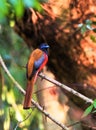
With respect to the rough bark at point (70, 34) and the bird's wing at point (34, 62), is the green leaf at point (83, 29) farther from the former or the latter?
the bird's wing at point (34, 62)

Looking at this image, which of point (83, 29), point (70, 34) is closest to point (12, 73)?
point (70, 34)

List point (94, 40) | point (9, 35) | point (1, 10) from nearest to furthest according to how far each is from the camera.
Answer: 1. point (1, 10)
2. point (94, 40)
3. point (9, 35)

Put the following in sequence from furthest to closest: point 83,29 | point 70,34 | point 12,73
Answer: point 12,73 → point 70,34 → point 83,29

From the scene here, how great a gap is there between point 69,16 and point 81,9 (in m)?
0.08

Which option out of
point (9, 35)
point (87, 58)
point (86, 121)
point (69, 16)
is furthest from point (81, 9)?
point (9, 35)

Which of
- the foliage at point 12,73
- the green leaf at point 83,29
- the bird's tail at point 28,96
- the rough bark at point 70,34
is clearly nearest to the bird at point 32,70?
the bird's tail at point 28,96

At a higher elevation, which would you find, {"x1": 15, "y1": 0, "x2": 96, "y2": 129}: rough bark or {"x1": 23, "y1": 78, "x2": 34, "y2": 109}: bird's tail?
{"x1": 23, "y1": 78, "x2": 34, "y2": 109}: bird's tail

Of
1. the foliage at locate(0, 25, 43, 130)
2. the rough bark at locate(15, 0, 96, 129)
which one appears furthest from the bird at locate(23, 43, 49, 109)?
the foliage at locate(0, 25, 43, 130)

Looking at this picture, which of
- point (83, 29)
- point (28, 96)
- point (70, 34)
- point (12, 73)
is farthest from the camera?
point (12, 73)

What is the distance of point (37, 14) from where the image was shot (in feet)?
10.7

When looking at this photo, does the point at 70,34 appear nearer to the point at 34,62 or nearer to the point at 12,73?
the point at 34,62

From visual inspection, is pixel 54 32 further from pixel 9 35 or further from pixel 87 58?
pixel 9 35

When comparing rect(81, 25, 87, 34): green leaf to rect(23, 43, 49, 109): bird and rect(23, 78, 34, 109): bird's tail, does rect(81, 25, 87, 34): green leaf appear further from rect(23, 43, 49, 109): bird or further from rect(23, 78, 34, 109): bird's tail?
rect(23, 78, 34, 109): bird's tail

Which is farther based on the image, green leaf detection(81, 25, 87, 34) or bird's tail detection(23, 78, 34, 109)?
green leaf detection(81, 25, 87, 34)
